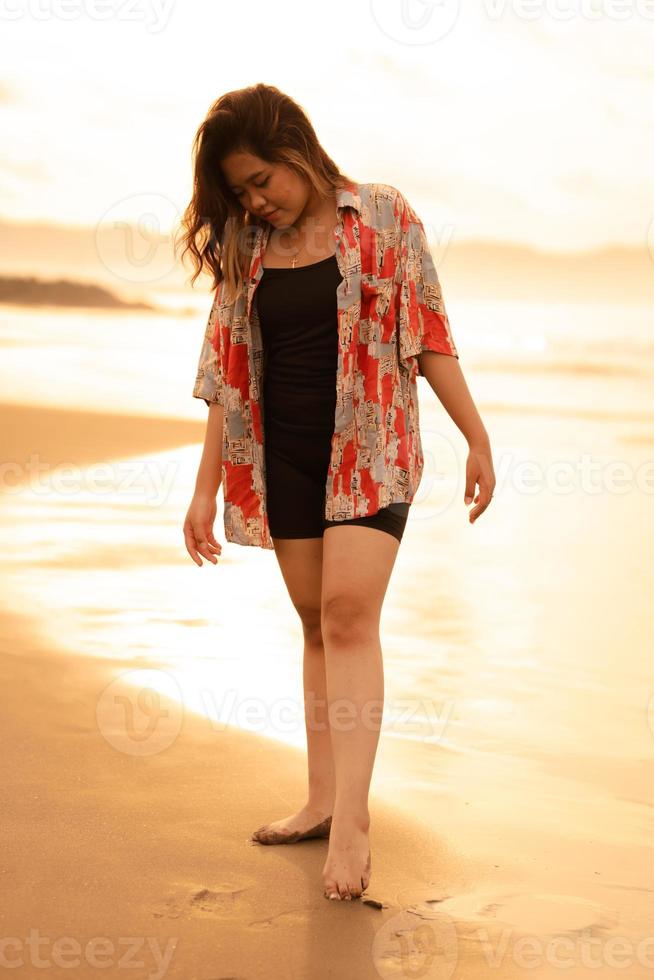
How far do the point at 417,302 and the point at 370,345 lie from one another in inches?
5.7

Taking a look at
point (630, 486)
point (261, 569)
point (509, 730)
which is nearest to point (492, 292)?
point (630, 486)

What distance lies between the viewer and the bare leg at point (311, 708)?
285cm

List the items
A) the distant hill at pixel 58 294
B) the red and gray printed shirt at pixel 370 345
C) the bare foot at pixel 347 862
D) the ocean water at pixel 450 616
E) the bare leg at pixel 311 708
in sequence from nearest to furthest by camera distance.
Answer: the bare foot at pixel 347 862
the red and gray printed shirt at pixel 370 345
the bare leg at pixel 311 708
the ocean water at pixel 450 616
the distant hill at pixel 58 294

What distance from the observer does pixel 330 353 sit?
2.73 metres

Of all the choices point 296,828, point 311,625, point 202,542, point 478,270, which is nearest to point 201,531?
point 202,542

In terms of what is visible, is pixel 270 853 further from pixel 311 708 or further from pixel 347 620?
pixel 347 620

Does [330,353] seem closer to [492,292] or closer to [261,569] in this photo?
[261,569]

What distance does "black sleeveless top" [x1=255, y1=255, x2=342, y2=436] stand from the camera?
2723mm

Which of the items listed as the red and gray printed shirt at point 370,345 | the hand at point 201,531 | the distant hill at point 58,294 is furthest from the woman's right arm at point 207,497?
the distant hill at point 58,294

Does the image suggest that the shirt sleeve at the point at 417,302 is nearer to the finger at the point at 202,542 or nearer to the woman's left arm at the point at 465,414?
the woman's left arm at the point at 465,414

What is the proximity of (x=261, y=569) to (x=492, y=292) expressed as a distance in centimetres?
1347

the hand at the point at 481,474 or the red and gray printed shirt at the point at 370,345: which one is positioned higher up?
the red and gray printed shirt at the point at 370,345

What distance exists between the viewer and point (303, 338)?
2760 mm

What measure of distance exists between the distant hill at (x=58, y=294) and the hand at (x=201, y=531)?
14449 mm
